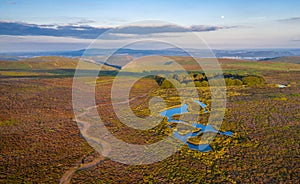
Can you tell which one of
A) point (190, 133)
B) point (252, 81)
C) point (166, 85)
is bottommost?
point (190, 133)

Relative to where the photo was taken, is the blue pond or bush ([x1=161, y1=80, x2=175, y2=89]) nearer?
the blue pond

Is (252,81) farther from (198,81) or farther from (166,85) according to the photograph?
(166,85)

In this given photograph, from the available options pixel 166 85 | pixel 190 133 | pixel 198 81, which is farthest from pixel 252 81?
pixel 190 133

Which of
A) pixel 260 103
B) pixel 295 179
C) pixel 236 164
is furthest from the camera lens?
pixel 260 103

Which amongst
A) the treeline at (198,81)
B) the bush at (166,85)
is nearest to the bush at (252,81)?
the treeline at (198,81)

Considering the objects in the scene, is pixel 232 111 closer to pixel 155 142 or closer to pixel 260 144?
pixel 260 144

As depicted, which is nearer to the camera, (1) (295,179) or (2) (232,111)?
(1) (295,179)

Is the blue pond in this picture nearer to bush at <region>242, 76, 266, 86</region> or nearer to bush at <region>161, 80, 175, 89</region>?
bush at <region>161, 80, 175, 89</region>

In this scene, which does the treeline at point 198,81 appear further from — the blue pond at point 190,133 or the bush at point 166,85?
the blue pond at point 190,133

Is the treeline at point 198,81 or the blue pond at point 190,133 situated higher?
the treeline at point 198,81

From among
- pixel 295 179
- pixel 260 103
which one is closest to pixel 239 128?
pixel 295 179

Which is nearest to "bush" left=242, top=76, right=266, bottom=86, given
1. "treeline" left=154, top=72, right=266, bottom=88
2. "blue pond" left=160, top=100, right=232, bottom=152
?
"treeline" left=154, top=72, right=266, bottom=88
